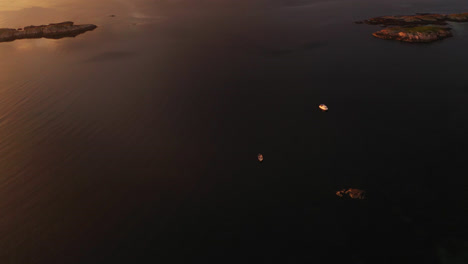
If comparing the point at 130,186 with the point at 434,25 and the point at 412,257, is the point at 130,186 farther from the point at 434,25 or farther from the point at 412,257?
the point at 434,25

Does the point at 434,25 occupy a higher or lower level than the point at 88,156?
higher

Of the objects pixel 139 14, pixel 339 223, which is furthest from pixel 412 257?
pixel 139 14

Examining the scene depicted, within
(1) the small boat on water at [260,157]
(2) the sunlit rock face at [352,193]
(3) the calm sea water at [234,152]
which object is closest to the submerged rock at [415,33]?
(3) the calm sea water at [234,152]

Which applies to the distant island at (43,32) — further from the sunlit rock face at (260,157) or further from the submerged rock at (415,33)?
the submerged rock at (415,33)

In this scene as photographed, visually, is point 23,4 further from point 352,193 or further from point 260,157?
point 352,193

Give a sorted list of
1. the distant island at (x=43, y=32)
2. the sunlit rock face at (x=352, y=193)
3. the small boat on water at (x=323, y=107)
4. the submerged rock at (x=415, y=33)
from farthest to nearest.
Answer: the distant island at (x=43, y=32), the submerged rock at (x=415, y=33), the small boat on water at (x=323, y=107), the sunlit rock face at (x=352, y=193)

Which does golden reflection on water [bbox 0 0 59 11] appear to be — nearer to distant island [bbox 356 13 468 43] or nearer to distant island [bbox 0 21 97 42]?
distant island [bbox 0 21 97 42]
